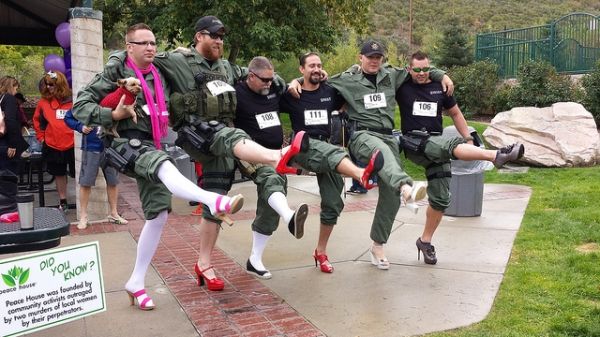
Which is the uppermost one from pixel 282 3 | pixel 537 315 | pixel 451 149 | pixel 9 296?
pixel 282 3

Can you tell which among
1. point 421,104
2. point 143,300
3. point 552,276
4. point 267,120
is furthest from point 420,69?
point 143,300

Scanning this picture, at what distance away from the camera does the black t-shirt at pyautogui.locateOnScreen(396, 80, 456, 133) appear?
5340 millimetres

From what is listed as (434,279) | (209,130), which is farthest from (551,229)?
(209,130)

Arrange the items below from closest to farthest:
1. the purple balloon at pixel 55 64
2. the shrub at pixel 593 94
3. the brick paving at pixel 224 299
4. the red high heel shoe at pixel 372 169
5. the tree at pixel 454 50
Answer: the brick paving at pixel 224 299 → the red high heel shoe at pixel 372 169 → the purple balloon at pixel 55 64 → the shrub at pixel 593 94 → the tree at pixel 454 50

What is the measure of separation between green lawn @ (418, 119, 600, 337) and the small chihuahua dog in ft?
8.35

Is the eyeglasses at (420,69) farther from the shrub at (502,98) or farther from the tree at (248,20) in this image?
the shrub at (502,98)

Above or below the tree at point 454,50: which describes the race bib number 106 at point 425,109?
below

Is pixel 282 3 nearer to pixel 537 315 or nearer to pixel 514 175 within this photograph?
pixel 514 175

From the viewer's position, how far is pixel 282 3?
45.7 feet

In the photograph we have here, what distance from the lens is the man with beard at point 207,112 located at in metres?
4.35

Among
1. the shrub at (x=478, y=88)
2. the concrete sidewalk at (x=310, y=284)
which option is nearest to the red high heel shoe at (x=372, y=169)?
the concrete sidewalk at (x=310, y=284)

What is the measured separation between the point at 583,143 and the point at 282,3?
23.6 ft

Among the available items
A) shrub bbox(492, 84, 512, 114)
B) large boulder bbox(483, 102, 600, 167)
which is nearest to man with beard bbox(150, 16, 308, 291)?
large boulder bbox(483, 102, 600, 167)

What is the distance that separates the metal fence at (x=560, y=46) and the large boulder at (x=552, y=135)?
485 cm
